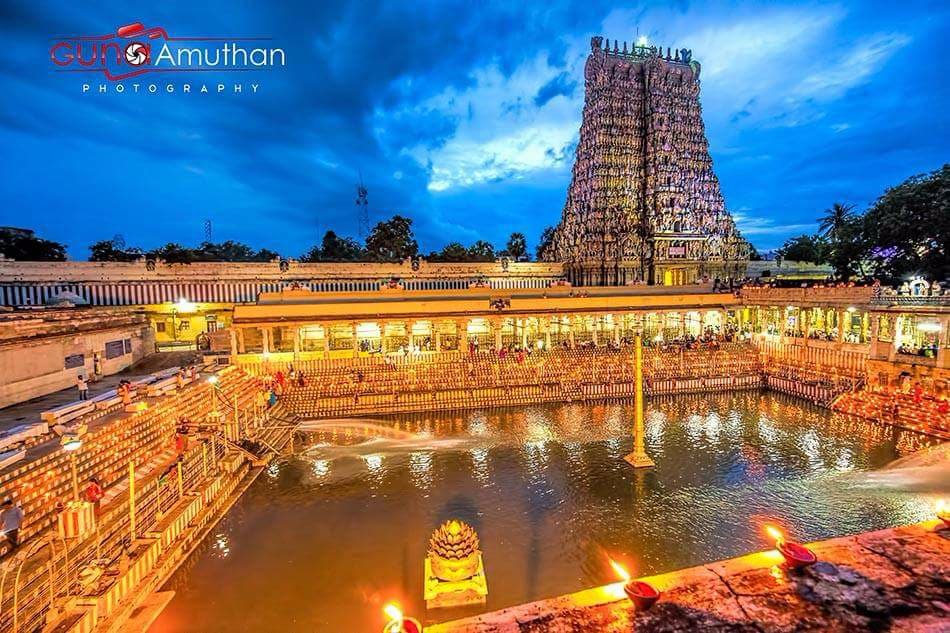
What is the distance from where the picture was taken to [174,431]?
531 inches

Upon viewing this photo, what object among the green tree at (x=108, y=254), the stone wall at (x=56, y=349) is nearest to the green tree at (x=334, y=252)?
the green tree at (x=108, y=254)

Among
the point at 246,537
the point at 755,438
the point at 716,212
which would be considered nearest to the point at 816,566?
the point at 246,537

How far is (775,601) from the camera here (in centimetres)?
489

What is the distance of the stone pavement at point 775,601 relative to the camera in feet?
14.9

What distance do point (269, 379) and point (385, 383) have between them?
5686 mm

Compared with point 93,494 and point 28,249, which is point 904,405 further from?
point 28,249

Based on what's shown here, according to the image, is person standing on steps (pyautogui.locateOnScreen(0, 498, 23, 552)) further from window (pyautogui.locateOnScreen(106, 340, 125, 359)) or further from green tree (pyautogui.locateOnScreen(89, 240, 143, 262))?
green tree (pyautogui.locateOnScreen(89, 240, 143, 262))

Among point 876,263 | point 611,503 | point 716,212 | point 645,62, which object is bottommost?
point 611,503

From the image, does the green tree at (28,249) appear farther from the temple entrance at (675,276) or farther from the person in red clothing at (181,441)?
the temple entrance at (675,276)

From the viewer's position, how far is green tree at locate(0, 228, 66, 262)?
42.7m

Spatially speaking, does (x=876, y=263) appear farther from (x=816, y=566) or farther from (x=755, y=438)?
(x=816, y=566)

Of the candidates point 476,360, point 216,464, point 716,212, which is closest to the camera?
point 216,464

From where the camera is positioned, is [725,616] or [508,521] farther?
[508,521]

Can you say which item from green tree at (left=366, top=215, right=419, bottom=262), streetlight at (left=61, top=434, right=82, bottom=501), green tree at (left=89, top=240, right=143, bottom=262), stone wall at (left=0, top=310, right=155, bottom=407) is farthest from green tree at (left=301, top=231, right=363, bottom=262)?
streetlight at (left=61, top=434, right=82, bottom=501)
